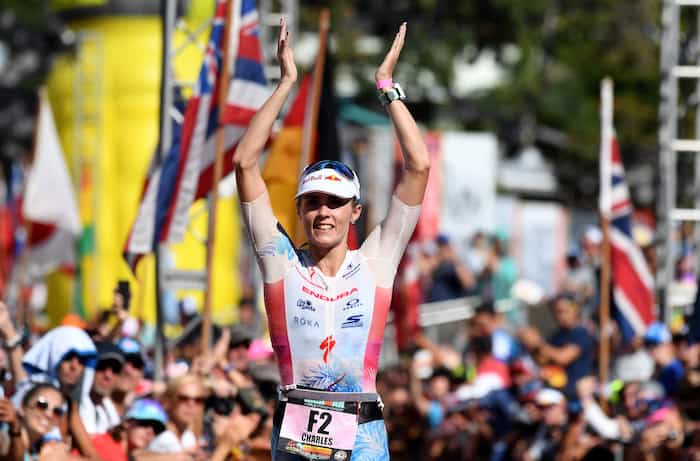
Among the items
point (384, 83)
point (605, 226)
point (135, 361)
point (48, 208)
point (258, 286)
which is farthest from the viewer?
point (48, 208)

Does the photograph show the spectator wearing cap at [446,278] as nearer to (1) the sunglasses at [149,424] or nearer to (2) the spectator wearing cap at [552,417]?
(2) the spectator wearing cap at [552,417]

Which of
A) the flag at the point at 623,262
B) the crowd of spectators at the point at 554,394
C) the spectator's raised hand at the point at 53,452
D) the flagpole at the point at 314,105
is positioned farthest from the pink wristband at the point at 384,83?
the flag at the point at 623,262

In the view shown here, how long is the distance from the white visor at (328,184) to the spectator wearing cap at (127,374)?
3.10 meters

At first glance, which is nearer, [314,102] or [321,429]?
[321,429]

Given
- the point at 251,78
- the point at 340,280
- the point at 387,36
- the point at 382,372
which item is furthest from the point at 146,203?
the point at 387,36

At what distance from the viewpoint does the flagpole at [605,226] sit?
43.9 feet

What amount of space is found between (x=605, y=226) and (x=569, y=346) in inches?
45.7

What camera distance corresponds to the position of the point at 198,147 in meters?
12.1

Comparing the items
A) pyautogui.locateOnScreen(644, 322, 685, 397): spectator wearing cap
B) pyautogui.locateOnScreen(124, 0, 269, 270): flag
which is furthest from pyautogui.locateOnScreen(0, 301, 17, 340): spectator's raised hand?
pyautogui.locateOnScreen(644, 322, 685, 397): spectator wearing cap

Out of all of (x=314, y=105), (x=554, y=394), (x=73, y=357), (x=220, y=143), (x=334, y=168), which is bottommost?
(x=554, y=394)

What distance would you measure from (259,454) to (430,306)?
9322 mm

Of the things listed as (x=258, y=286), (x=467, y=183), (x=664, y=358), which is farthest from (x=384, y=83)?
(x=467, y=183)

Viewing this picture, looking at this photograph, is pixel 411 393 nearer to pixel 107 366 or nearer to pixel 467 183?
pixel 107 366

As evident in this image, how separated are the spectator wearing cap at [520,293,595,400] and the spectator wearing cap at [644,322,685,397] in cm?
51
